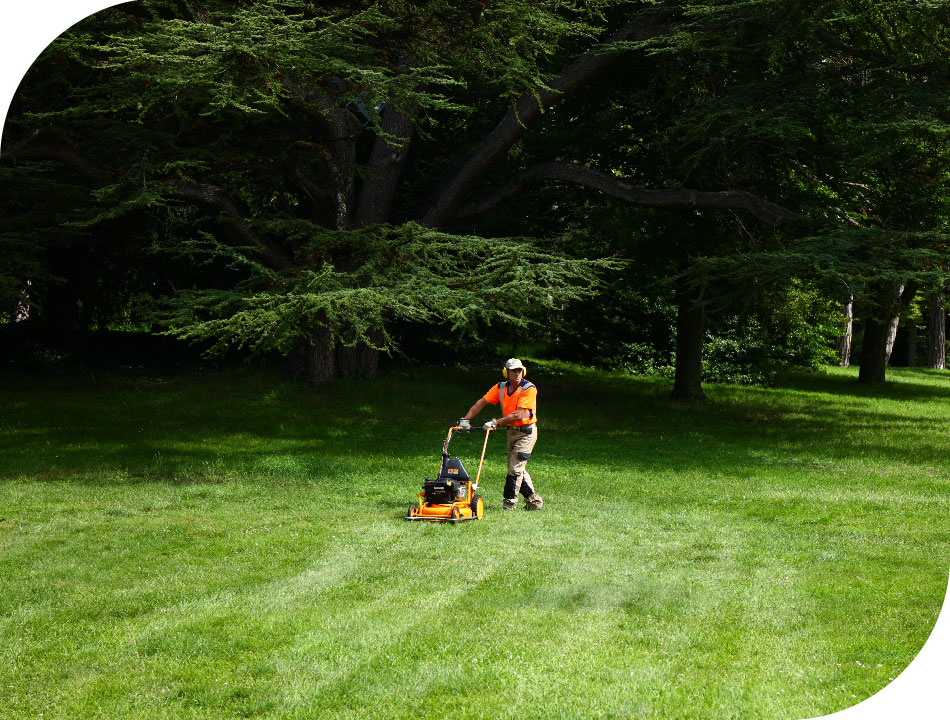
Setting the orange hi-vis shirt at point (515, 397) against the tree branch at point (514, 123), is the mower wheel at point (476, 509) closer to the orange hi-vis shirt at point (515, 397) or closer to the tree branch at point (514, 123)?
the orange hi-vis shirt at point (515, 397)

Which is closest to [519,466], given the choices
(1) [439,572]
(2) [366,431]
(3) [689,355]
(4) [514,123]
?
(1) [439,572]

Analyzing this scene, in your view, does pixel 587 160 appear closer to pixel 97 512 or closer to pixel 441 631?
pixel 97 512

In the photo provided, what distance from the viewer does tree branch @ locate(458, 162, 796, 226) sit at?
16.8 meters

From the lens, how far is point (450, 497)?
8438mm

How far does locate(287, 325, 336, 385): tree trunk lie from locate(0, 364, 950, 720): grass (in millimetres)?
2605

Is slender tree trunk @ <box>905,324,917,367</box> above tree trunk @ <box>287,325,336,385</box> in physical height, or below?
above

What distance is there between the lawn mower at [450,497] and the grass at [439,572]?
0.23 meters

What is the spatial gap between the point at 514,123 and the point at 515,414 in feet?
37.5

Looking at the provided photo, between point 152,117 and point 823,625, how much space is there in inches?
465

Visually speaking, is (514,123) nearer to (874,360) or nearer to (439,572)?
(439,572)

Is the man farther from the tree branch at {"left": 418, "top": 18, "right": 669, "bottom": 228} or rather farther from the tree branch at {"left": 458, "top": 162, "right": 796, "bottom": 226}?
the tree branch at {"left": 418, "top": 18, "right": 669, "bottom": 228}

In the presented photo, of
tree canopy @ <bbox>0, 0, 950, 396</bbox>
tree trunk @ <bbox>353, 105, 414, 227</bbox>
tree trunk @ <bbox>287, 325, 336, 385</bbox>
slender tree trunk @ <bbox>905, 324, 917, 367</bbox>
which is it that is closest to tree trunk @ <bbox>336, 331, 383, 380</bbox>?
tree canopy @ <bbox>0, 0, 950, 396</bbox>

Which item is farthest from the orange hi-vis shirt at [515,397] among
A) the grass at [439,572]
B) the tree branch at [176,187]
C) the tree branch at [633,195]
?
the tree branch at [633,195]

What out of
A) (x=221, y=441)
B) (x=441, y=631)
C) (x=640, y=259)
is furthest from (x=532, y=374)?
(x=441, y=631)
